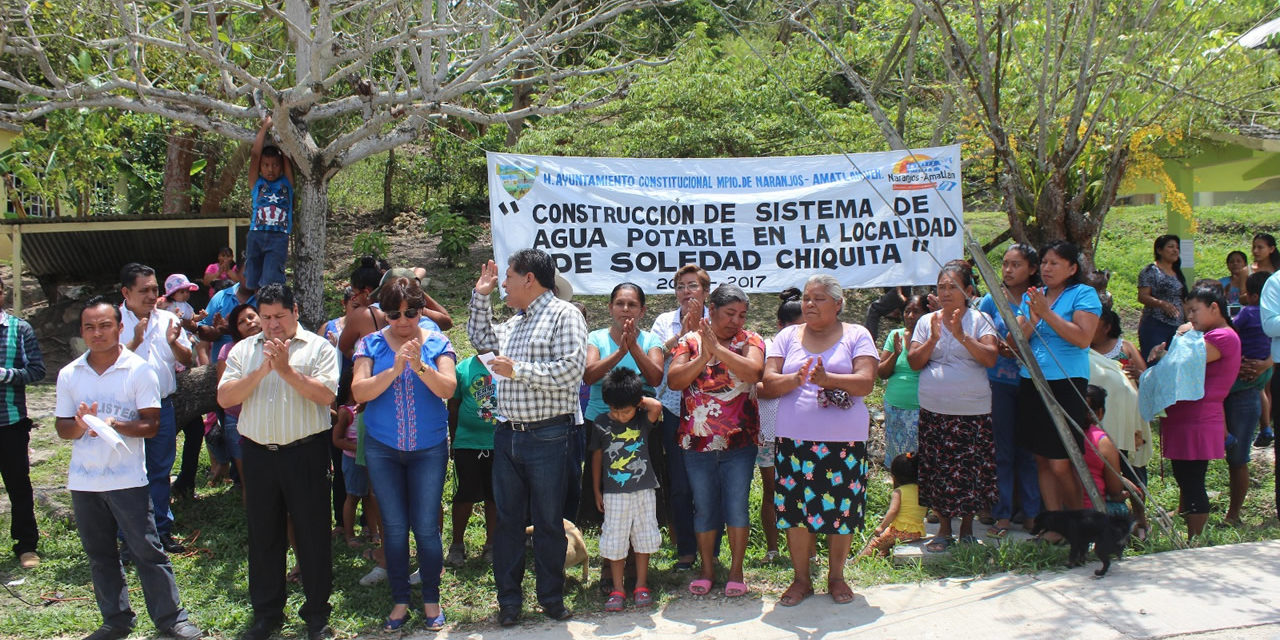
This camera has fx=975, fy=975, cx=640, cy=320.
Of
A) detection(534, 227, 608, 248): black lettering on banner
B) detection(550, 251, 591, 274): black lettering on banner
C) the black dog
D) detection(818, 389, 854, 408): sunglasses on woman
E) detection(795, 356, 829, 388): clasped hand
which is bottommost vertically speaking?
the black dog

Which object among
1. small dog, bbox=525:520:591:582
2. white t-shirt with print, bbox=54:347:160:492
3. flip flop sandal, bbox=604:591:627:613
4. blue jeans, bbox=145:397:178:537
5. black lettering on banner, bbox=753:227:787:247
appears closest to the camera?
white t-shirt with print, bbox=54:347:160:492

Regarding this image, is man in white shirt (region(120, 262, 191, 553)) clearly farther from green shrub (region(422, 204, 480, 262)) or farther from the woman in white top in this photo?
green shrub (region(422, 204, 480, 262))

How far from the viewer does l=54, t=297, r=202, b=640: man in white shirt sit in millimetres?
4676

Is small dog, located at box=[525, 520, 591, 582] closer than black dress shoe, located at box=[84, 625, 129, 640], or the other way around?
black dress shoe, located at box=[84, 625, 129, 640]

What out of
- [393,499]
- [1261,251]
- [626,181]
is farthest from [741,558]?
[1261,251]

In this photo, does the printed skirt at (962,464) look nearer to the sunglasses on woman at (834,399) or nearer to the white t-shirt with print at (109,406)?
the sunglasses on woman at (834,399)

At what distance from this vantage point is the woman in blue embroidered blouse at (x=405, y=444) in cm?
484

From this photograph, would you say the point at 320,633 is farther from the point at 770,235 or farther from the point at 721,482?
the point at 770,235

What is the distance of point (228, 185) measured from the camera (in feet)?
41.6

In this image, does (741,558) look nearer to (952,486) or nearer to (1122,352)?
(952,486)

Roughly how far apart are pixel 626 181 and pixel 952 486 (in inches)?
133

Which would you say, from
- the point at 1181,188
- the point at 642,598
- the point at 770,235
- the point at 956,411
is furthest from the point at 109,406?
the point at 1181,188

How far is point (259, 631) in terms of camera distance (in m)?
4.73

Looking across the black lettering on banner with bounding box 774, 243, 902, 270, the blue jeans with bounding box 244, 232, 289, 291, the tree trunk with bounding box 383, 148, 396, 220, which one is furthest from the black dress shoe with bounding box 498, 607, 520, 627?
the tree trunk with bounding box 383, 148, 396, 220
